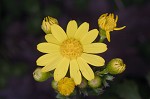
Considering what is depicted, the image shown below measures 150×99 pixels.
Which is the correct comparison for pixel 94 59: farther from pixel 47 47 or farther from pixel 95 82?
pixel 47 47

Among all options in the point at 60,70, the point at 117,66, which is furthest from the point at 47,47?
the point at 117,66

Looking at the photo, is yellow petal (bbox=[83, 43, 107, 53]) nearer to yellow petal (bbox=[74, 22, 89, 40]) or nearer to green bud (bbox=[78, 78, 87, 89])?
yellow petal (bbox=[74, 22, 89, 40])

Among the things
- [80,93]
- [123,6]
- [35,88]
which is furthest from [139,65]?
[80,93]

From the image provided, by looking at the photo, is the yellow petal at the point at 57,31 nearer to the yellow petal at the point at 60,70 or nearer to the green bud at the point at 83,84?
the yellow petal at the point at 60,70

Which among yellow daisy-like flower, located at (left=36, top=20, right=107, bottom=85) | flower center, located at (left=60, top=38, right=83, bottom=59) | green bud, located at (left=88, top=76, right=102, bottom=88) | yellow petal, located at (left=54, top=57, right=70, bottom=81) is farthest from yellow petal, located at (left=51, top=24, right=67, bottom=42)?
green bud, located at (left=88, top=76, right=102, bottom=88)

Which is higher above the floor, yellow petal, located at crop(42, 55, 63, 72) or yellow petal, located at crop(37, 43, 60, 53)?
yellow petal, located at crop(37, 43, 60, 53)
